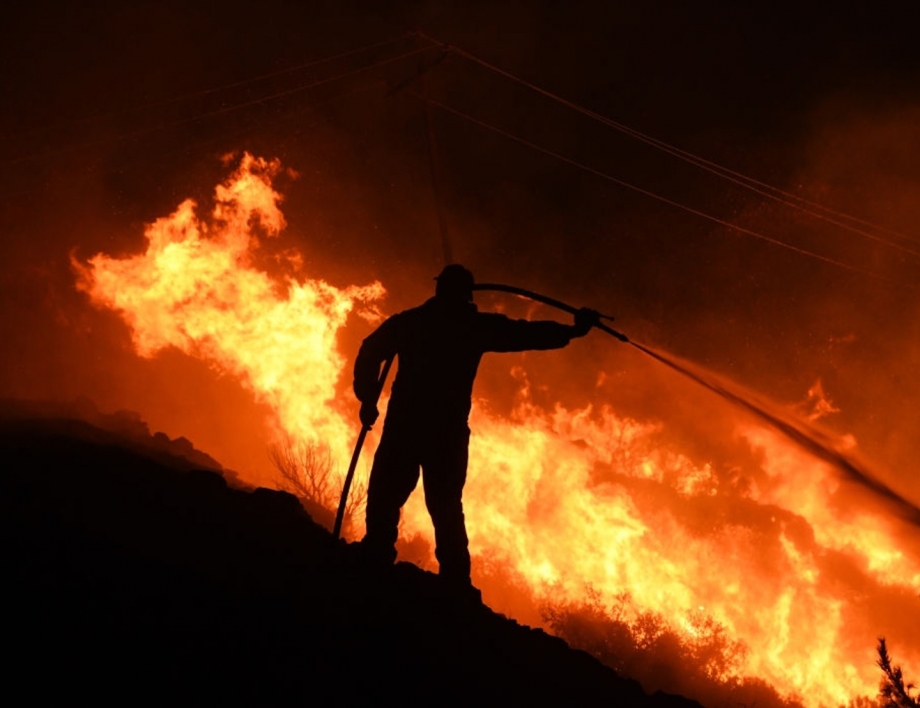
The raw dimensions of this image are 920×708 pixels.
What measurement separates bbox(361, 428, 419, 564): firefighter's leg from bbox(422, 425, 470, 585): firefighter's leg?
0.16 metres

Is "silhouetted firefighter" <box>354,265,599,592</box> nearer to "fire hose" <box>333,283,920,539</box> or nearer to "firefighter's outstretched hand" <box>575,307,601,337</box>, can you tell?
"firefighter's outstretched hand" <box>575,307,601,337</box>

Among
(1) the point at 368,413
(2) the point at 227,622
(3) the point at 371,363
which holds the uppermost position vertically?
(3) the point at 371,363

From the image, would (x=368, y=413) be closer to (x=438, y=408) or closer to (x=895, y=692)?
(x=438, y=408)

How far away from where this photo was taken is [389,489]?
5.74 meters

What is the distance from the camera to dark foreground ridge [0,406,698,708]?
11.6 feet

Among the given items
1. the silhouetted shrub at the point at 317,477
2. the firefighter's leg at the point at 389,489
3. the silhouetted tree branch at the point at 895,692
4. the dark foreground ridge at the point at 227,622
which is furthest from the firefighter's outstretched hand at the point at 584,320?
the silhouetted shrub at the point at 317,477

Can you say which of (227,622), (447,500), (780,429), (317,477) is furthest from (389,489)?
(317,477)

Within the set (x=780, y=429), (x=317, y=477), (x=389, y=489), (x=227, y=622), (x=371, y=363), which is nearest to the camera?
(x=227, y=622)

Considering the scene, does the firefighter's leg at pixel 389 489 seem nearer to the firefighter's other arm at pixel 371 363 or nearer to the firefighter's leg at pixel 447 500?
the firefighter's leg at pixel 447 500

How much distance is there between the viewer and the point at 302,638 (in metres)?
4.09

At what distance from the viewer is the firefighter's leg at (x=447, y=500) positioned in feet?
18.7

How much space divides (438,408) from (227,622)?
2.41 meters

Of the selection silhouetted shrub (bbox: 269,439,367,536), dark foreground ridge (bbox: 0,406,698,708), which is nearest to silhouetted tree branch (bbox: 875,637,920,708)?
dark foreground ridge (bbox: 0,406,698,708)

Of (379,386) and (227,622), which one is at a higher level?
(379,386)
